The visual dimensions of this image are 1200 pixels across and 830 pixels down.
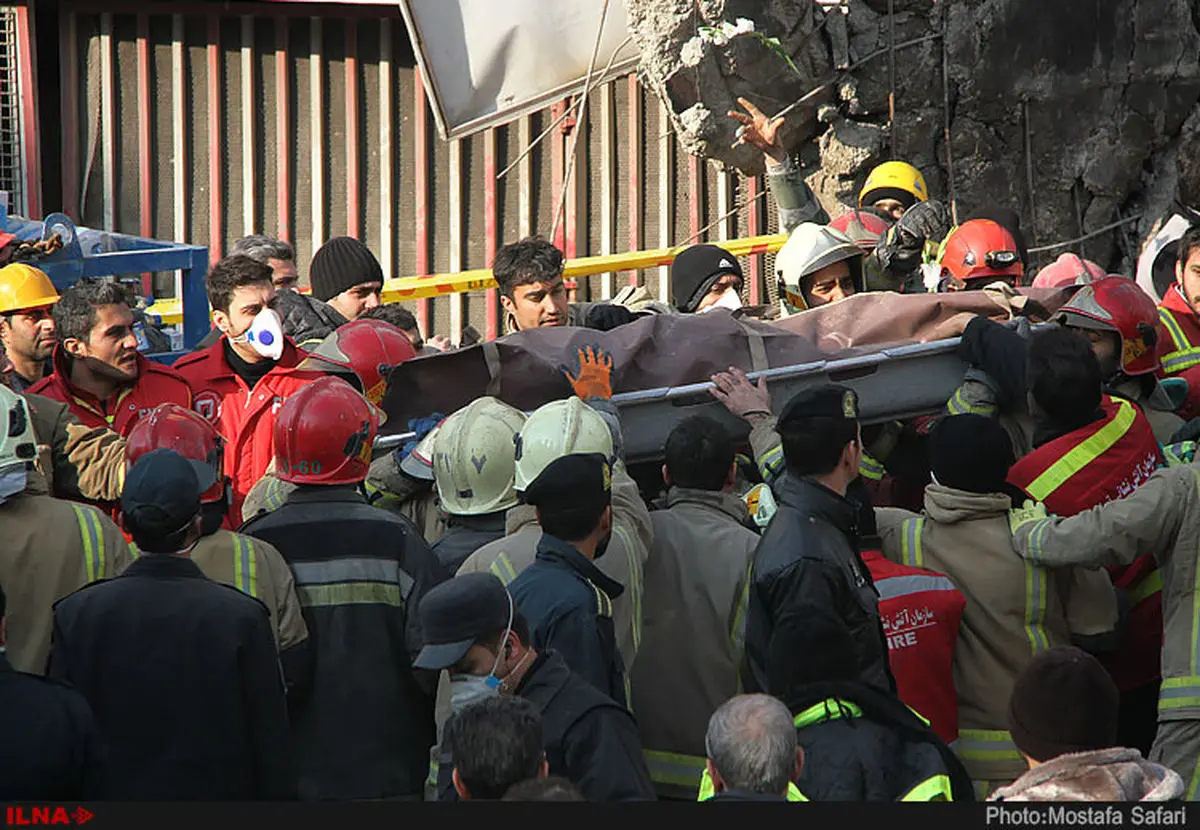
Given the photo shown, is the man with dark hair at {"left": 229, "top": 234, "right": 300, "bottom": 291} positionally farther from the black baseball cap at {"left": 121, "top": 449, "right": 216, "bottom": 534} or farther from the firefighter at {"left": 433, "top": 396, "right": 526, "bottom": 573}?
the black baseball cap at {"left": 121, "top": 449, "right": 216, "bottom": 534}

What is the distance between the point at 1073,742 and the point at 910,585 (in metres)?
1.16

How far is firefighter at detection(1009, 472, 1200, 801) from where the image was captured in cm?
445

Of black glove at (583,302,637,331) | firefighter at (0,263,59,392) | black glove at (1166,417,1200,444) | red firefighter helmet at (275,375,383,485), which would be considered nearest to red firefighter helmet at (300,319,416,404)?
red firefighter helmet at (275,375,383,485)

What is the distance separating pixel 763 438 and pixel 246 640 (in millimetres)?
1821

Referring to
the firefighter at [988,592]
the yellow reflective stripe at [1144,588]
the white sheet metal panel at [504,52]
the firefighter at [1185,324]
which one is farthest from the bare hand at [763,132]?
the firefighter at [988,592]

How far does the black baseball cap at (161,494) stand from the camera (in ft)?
13.1

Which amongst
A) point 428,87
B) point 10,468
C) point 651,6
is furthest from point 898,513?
point 428,87

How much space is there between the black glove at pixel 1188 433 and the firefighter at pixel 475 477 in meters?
2.08

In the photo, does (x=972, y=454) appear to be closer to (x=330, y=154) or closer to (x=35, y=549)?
(x=35, y=549)

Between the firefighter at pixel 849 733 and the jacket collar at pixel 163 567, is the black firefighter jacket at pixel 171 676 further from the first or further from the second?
the firefighter at pixel 849 733

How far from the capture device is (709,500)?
4.73 meters

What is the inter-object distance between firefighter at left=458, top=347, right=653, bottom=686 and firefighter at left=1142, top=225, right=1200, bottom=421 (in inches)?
85.5

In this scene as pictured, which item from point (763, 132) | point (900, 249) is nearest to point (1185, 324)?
point (900, 249)

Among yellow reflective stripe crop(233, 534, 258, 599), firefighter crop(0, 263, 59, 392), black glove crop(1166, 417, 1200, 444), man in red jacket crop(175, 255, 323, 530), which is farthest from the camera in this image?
firefighter crop(0, 263, 59, 392)
